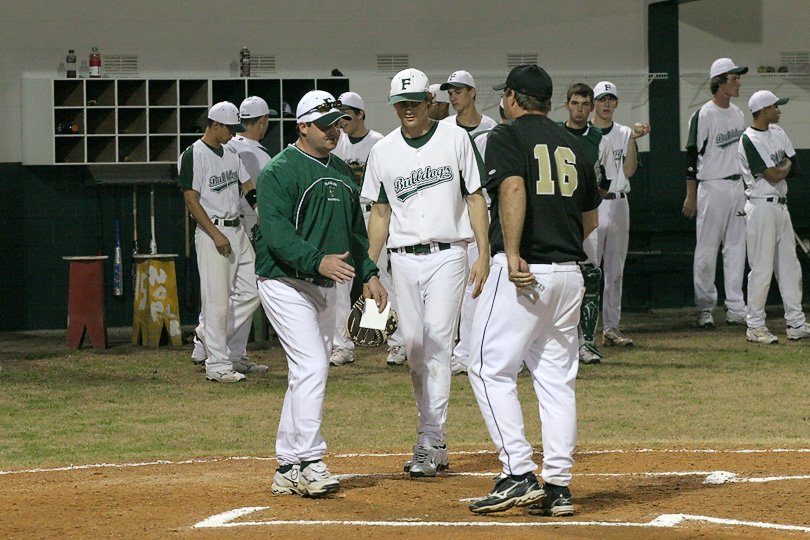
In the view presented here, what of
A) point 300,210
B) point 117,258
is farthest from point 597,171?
point 117,258

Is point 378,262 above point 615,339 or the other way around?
above

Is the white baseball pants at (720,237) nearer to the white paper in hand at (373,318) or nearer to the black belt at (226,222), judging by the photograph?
the black belt at (226,222)

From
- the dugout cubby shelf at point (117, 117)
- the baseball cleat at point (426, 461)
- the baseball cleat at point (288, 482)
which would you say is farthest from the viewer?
the dugout cubby shelf at point (117, 117)

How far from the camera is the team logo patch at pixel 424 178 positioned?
659 centimetres

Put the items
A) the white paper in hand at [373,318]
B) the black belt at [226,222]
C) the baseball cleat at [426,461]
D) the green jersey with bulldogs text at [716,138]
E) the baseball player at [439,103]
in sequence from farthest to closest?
the green jersey with bulldogs text at [716,138] < the black belt at [226,222] < the baseball player at [439,103] < the baseball cleat at [426,461] < the white paper in hand at [373,318]

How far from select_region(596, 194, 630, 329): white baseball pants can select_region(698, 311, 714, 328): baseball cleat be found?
6.22 feet

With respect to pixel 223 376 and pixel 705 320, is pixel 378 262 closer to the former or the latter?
pixel 223 376

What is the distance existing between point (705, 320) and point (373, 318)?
8.17m

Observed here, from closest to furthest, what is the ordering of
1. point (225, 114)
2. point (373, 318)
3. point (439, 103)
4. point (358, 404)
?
point (373, 318)
point (358, 404)
point (439, 103)
point (225, 114)

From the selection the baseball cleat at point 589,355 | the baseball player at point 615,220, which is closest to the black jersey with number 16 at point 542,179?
the baseball cleat at point 589,355

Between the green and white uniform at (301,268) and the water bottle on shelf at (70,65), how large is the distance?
29.2 ft

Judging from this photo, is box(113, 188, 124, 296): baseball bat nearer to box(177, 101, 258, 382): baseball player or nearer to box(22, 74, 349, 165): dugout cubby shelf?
box(22, 74, 349, 165): dugout cubby shelf

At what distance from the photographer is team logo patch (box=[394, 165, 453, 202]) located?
659cm

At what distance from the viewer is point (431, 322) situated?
21.2ft
